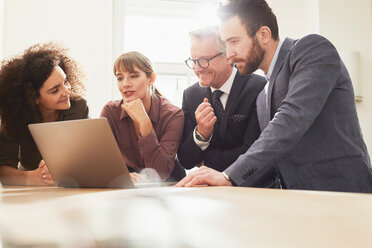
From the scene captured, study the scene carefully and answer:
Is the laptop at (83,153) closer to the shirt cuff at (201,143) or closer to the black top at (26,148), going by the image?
the black top at (26,148)

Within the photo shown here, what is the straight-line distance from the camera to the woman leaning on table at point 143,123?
149 cm

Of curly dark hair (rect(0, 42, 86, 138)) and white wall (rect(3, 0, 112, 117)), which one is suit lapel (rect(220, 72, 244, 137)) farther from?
white wall (rect(3, 0, 112, 117))

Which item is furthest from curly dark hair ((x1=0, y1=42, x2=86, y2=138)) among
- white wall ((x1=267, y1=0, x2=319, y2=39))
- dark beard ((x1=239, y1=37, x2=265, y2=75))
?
white wall ((x1=267, y1=0, x2=319, y2=39))

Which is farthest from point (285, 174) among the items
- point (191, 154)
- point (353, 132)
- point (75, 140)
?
point (75, 140)

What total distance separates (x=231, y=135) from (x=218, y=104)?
0.18 meters

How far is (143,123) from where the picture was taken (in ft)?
4.94

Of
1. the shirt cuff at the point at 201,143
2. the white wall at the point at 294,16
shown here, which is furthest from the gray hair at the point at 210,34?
the white wall at the point at 294,16

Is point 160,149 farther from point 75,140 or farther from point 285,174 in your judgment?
point 75,140

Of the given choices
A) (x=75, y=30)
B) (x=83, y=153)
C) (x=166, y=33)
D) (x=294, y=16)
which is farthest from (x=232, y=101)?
(x=294, y=16)

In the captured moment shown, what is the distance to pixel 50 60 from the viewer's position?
165cm

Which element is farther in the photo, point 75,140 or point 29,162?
point 29,162

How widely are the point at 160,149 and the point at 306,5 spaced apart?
2927 mm

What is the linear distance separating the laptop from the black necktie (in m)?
0.80

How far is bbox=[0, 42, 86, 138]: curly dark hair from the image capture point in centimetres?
148
